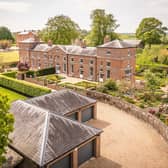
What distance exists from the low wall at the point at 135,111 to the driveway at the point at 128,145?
512 millimetres

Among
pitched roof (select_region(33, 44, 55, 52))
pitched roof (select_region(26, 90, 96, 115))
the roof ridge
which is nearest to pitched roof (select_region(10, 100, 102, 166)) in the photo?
the roof ridge

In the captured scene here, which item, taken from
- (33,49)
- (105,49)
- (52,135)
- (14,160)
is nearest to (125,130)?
(52,135)

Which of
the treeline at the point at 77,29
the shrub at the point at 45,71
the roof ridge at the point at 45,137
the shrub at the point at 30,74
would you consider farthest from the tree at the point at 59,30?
the roof ridge at the point at 45,137

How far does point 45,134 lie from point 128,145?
8.20 m

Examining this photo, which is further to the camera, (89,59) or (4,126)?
(89,59)

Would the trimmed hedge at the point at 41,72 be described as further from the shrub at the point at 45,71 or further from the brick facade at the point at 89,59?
the brick facade at the point at 89,59

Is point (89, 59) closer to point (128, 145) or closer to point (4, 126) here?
point (128, 145)

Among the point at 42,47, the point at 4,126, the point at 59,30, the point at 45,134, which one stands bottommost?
the point at 45,134

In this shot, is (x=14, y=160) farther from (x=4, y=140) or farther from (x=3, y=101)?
(x=3, y=101)

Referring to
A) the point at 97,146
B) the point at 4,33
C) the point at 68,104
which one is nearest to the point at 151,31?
the point at 68,104

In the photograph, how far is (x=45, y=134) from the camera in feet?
47.7

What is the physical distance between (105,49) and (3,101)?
3139 cm

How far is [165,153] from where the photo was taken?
17.8 meters

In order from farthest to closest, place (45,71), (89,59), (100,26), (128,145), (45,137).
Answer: (100,26) → (45,71) → (89,59) → (128,145) → (45,137)
